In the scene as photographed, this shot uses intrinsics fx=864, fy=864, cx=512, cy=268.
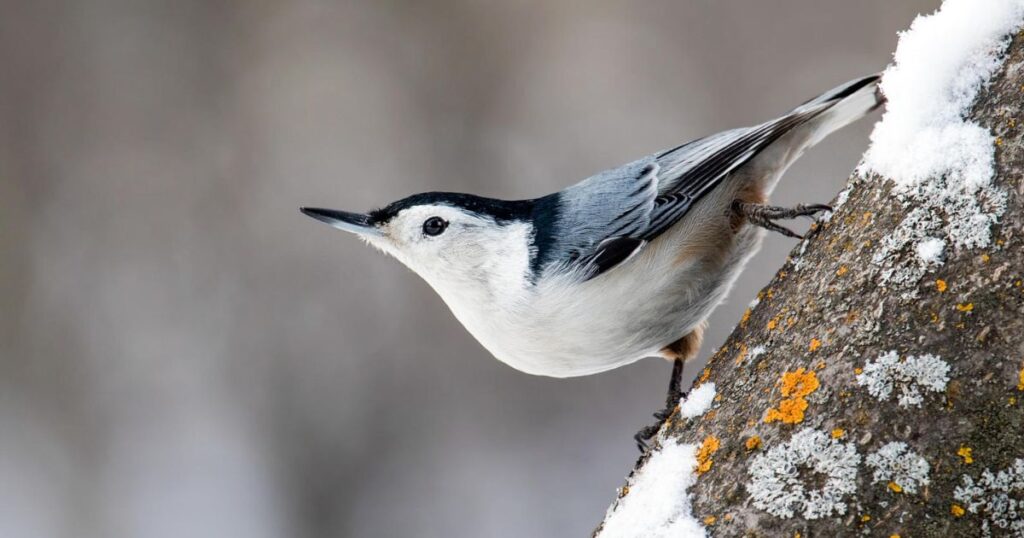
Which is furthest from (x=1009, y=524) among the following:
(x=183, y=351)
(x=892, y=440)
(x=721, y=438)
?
(x=183, y=351)

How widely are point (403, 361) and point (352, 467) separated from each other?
1.34 feet

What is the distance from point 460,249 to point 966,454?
1.01 m

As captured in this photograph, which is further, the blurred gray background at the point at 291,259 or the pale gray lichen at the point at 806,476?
the blurred gray background at the point at 291,259

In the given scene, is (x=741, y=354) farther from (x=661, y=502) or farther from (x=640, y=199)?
(x=640, y=199)

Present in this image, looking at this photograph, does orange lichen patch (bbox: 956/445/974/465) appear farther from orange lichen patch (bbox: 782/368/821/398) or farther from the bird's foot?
the bird's foot

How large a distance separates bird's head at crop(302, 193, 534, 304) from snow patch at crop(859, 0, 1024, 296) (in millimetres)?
752

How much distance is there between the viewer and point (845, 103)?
1.53m

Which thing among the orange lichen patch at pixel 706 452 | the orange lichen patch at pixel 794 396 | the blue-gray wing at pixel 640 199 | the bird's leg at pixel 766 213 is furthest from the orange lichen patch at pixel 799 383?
the blue-gray wing at pixel 640 199

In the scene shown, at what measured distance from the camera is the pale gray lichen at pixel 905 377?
2.82ft

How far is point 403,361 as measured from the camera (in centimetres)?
312

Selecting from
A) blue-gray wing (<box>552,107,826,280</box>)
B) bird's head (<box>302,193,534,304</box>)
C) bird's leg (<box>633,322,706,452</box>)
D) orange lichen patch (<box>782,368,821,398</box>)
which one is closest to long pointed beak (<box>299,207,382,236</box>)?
bird's head (<box>302,193,534,304</box>)

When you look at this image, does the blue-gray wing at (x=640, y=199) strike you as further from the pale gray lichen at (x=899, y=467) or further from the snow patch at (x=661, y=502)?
the pale gray lichen at (x=899, y=467)

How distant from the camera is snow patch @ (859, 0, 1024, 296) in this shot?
0.91 m

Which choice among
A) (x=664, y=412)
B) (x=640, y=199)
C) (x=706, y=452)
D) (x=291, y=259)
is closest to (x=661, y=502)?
(x=706, y=452)
